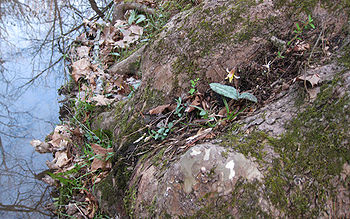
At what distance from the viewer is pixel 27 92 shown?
4531mm

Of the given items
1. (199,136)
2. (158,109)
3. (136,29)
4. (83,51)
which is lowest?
(199,136)

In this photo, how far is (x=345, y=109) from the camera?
1.11 metres

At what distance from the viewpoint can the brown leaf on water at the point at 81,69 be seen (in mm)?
3900

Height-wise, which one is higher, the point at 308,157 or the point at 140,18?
the point at 140,18

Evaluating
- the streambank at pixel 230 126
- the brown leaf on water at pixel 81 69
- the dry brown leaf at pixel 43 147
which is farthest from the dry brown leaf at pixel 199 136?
the brown leaf on water at pixel 81 69

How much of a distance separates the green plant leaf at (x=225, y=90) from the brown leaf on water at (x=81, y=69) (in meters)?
2.73

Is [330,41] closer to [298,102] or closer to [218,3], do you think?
[298,102]

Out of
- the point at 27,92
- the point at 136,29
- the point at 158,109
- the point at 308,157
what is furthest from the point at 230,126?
the point at 27,92

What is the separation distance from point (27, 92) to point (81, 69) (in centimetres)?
136

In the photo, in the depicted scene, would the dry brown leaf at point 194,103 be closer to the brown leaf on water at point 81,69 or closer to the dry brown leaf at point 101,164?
the dry brown leaf at point 101,164

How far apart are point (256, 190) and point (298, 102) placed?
0.52m

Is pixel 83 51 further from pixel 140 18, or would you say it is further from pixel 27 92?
pixel 27 92

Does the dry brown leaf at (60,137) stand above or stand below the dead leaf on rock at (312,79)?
above

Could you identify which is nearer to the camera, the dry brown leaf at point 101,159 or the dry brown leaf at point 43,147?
the dry brown leaf at point 101,159
